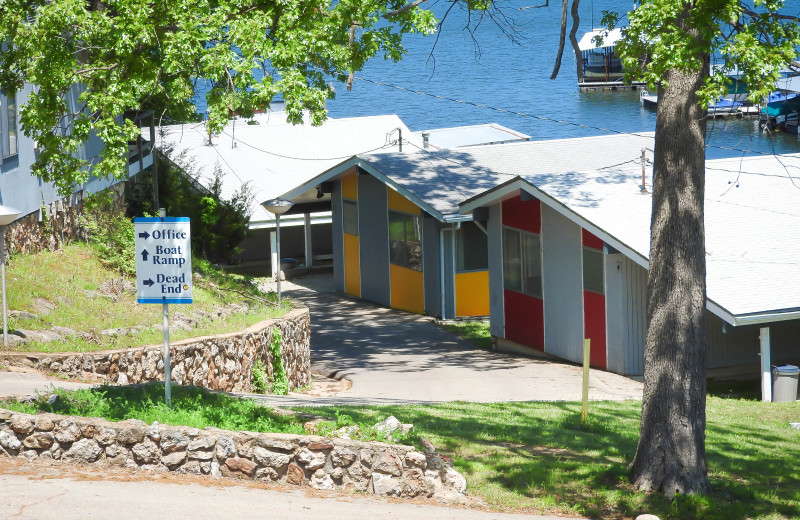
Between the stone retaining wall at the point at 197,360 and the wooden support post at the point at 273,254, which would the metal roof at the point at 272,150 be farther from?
the stone retaining wall at the point at 197,360

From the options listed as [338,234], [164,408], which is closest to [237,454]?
[164,408]

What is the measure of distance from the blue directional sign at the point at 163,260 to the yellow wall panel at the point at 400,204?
1525 cm

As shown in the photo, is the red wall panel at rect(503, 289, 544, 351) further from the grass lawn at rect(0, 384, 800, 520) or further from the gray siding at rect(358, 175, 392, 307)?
the grass lawn at rect(0, 384, 800, 520)

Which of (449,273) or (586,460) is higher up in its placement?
(449,273)

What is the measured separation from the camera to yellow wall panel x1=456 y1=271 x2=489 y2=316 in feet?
78.0

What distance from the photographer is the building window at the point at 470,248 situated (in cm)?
2361

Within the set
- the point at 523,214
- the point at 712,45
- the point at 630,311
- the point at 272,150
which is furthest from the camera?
the point at 272,150

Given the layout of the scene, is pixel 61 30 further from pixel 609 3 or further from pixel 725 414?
pixel 609 3

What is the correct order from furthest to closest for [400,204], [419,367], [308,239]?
[308,239], [400,204], [419,367]

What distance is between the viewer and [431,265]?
24.0 meters

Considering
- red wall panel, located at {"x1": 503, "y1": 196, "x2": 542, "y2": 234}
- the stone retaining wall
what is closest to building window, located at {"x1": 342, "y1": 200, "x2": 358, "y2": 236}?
red wall panel, located at {"x1": 503, "y1": 196, "x2": 542, "y2": 234}

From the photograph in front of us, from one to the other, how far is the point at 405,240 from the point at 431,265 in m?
1.34

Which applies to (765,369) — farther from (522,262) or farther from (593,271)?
(522,262)

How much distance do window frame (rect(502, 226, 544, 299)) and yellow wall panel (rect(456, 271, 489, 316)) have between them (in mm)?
3179
